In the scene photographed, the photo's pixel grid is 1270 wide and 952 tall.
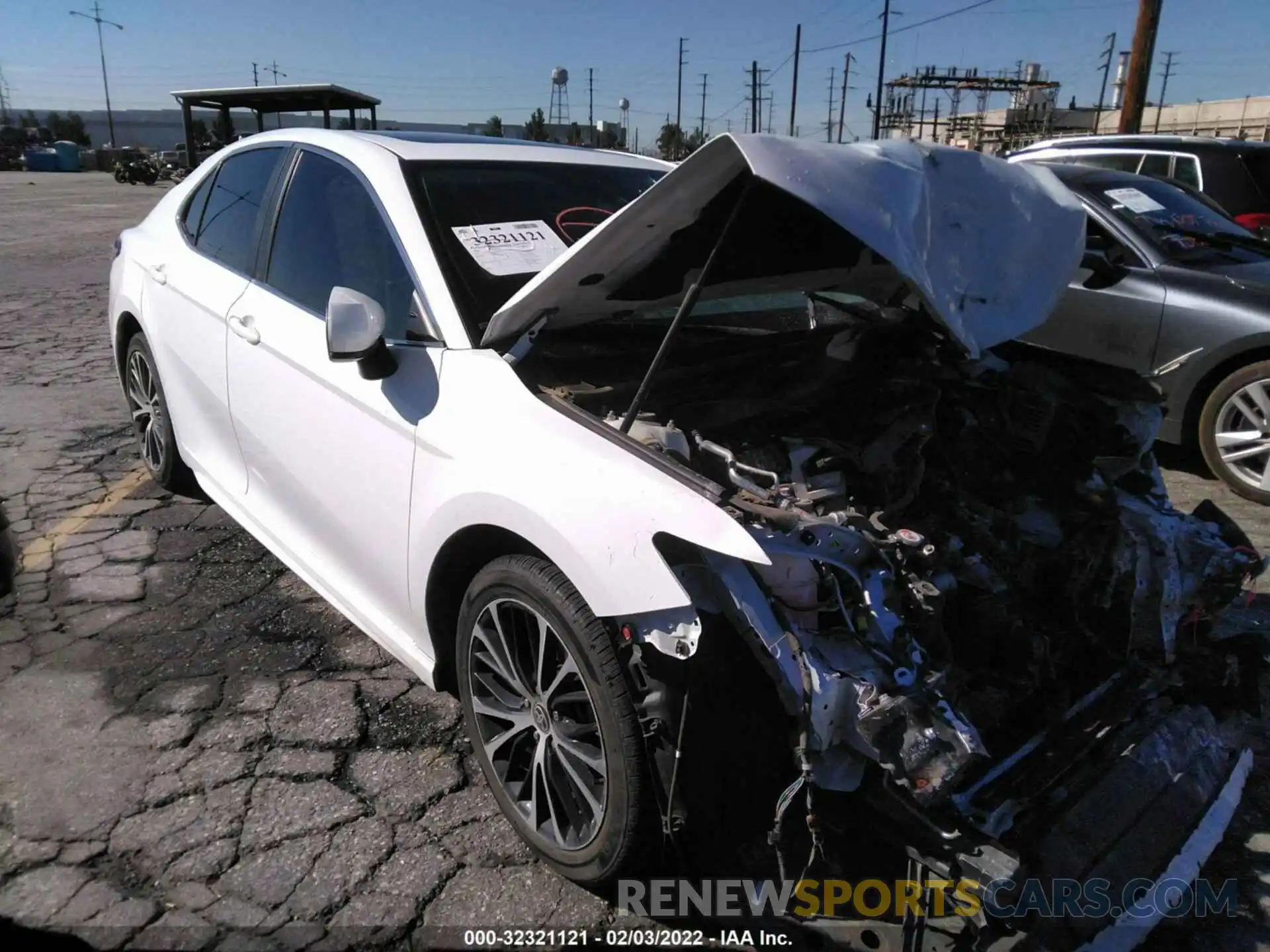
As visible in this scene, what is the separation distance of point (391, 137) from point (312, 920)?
8.41ft

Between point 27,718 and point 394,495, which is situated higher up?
point 394,495

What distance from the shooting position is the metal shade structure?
12.4 metres

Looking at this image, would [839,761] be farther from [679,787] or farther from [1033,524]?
[1033,524]

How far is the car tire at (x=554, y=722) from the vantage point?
2057 mm

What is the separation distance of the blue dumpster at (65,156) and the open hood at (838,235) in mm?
56371

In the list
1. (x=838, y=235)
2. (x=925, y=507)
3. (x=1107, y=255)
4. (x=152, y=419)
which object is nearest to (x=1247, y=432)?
(x=1107, y=255)

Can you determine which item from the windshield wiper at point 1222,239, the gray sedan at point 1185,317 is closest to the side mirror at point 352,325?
the gray sedan at point 1185,317

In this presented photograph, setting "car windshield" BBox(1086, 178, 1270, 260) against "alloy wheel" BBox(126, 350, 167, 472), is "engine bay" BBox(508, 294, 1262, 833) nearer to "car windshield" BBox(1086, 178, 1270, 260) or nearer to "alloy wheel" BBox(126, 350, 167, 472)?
"alloy wheel" BBox(126, 350, 167, 472)

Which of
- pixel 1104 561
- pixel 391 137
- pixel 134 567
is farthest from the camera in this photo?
pixel 134 567

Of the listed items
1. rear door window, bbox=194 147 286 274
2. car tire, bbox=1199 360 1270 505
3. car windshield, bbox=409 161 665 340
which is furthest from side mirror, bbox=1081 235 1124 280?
rear door window, bbox=194 147 286 274

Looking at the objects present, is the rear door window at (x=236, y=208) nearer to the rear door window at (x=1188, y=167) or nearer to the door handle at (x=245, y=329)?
the door handle at (x=245, y=329)

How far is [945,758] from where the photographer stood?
70.9 inches

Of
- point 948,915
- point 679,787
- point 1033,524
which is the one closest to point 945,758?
point 948,915

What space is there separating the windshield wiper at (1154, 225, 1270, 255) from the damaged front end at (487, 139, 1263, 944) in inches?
132
